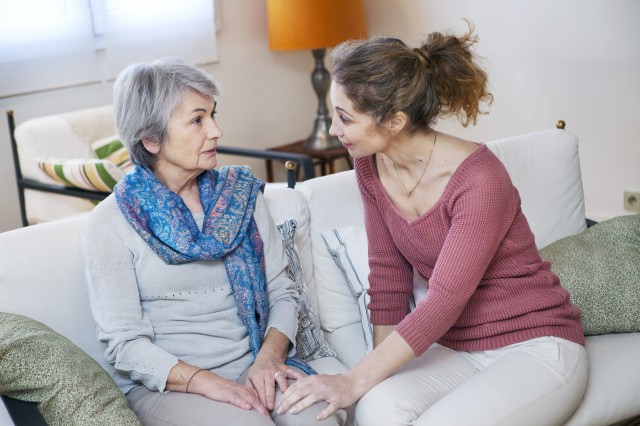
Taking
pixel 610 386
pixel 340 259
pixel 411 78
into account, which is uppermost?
pixel 411 78

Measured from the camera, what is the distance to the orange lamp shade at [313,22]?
390 cm

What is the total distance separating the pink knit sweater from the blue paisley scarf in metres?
0.28

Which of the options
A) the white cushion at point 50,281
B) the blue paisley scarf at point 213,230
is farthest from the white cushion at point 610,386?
the white cushion at point 50,281

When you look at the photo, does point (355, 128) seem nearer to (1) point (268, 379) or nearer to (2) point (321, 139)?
Result: (1) point (268, 379)

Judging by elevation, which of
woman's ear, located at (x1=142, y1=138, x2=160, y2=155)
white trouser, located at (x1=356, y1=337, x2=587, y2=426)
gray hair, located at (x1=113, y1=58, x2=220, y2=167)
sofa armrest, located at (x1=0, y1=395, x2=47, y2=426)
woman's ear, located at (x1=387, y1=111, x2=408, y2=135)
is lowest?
white trouser, located at (x1=356, y1=337, x2=587, y2=426)

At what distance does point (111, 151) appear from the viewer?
3.39 m

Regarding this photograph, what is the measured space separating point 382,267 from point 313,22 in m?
2.21

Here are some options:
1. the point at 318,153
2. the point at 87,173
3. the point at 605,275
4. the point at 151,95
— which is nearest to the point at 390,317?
the point at 605,275

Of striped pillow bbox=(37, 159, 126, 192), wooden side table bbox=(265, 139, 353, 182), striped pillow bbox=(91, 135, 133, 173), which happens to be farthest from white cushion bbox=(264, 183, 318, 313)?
wooden side table bbox=(265, 139, 353, 182)

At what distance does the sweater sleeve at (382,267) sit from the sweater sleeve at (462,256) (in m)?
0.24

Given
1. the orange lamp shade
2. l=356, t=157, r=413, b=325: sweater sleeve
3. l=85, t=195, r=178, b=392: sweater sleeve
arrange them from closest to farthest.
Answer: l=85, t=195, r=178, b=392: sweater sleeve
l=356, t=157, r=413, b=325: sweater sleeve
the orange lamp shade

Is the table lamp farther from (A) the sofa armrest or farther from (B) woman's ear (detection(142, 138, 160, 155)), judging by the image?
(A) the sofa armrest

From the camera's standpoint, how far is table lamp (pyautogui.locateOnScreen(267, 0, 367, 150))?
390cm

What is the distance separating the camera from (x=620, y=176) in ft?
11.7
